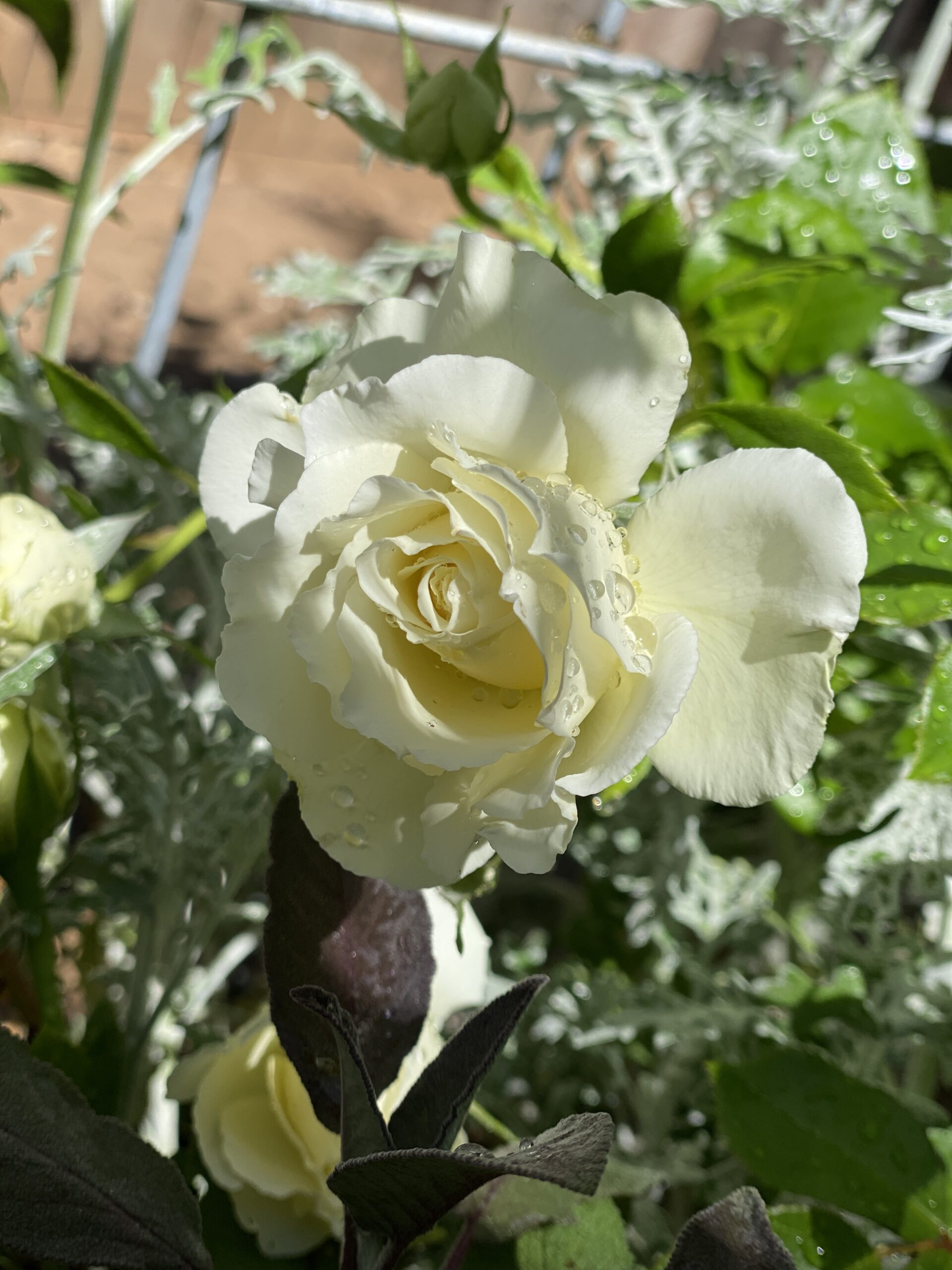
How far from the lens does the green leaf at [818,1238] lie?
0.36 meters

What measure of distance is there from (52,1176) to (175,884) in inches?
8.0

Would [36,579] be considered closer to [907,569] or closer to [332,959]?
[332,959]

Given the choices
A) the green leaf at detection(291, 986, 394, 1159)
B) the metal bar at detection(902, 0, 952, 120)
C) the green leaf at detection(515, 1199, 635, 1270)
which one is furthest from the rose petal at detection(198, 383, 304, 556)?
the metal bar at detection(902, 0, 952, 120)

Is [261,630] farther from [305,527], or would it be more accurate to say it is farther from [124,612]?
[124,612]

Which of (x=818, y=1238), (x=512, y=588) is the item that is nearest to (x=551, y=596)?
(x=512, y=588)

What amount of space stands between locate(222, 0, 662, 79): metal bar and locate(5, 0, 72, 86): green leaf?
21 cm

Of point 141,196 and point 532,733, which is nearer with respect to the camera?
point 532,733

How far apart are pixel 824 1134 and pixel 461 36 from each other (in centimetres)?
72

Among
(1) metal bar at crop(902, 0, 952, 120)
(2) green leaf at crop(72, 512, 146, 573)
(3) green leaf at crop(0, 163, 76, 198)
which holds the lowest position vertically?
(2) green leaf at crop(72, 512, 146, 573)

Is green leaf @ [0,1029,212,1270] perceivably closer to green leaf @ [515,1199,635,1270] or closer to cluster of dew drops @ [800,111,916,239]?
green leaf @ [515,1199,635,1270]

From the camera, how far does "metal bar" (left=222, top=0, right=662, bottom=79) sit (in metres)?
0.70

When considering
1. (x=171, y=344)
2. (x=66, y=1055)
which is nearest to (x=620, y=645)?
(x=66, y=1055)

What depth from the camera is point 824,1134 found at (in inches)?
15.9

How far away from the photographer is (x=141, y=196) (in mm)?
2654
